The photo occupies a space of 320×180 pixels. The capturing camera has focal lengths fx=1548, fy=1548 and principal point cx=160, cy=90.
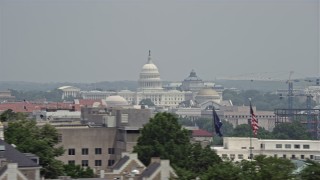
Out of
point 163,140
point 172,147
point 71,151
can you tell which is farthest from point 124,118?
point 172,147

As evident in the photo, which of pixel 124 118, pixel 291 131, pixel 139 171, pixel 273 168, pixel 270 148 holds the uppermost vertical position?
pixel 291 131

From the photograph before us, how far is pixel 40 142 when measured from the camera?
7194cm

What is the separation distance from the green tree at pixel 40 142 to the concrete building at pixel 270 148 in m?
29.8

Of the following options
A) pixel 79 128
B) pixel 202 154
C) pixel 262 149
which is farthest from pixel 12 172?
pixel 262 149

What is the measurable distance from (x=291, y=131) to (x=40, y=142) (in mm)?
94620

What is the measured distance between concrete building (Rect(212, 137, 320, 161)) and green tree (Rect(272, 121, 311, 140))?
40.9 metres

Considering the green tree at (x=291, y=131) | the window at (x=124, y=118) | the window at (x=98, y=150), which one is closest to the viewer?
the window at (x=98, y=150)

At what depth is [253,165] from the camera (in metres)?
57.7

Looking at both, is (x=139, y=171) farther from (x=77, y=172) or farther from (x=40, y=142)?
(x=40, y=142)

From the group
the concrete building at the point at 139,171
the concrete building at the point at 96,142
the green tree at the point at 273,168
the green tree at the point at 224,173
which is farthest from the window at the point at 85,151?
the green tree at the point at 224,173

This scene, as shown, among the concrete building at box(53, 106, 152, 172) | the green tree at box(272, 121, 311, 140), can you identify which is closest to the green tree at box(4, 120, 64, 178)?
the concrete building at box(53, 106, 152, 172)

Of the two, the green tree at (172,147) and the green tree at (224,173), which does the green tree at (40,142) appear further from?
the green tree at (224,173)

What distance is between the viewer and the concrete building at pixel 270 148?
110062 millimetres

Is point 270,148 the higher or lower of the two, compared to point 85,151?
higher
